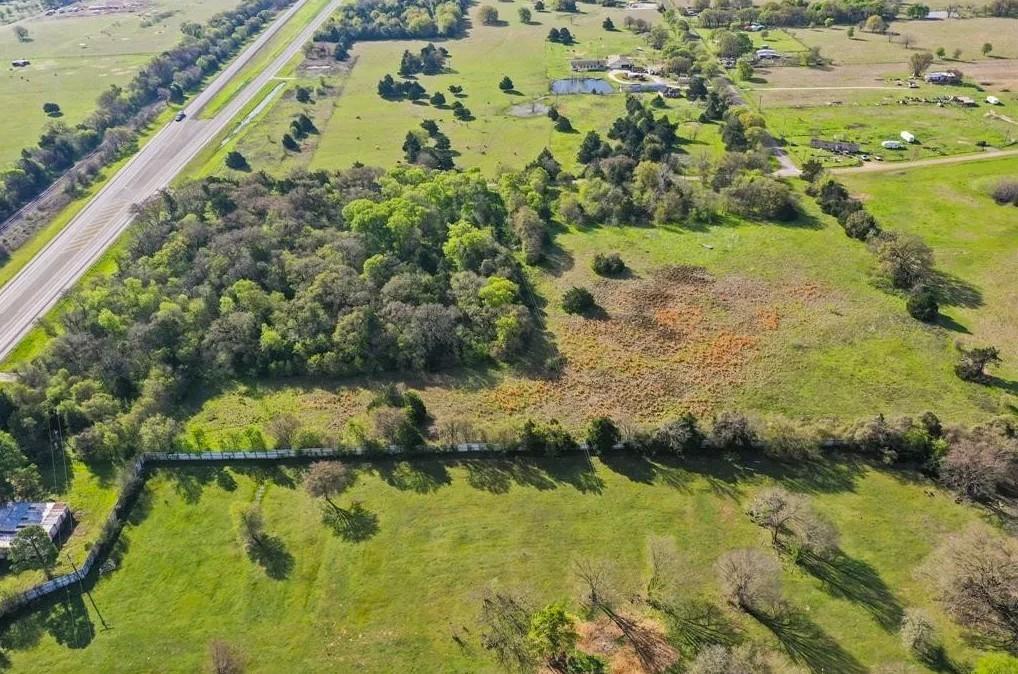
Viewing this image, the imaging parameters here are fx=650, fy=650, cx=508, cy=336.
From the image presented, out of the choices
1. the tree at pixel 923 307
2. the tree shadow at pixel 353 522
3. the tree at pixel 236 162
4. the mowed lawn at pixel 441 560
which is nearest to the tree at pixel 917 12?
the tree at pixel 923 307

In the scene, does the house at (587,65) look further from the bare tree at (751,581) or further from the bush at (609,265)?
the bare tree at (751,581)

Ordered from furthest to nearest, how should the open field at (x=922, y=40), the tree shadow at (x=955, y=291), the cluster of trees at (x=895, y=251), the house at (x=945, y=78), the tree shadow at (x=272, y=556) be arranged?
the open field at (x=922, y=40) → the house at (x=945, y=78) → the tree shadow at (x=955, y=291) → the cluster of trees at (x=895, y=251) → the tree shadow at (x=272, y=556)

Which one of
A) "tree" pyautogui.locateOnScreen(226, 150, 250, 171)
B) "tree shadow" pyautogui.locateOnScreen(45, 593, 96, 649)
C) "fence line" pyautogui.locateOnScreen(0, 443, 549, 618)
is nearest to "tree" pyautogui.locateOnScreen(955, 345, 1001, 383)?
"fence line" pyautogui.locateOnScreen(0, 443, 549, 618)

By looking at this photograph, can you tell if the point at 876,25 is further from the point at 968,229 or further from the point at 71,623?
the point at 71,623

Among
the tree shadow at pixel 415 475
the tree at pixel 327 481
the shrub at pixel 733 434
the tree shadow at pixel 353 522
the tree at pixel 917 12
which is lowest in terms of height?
the tree shadow at pixel 353 522

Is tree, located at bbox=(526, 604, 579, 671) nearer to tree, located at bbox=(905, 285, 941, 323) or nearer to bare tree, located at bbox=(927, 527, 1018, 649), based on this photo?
bare tree, located at bbox=(927, 527, 1018, 649)

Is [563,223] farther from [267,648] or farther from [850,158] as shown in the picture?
[267,648]
